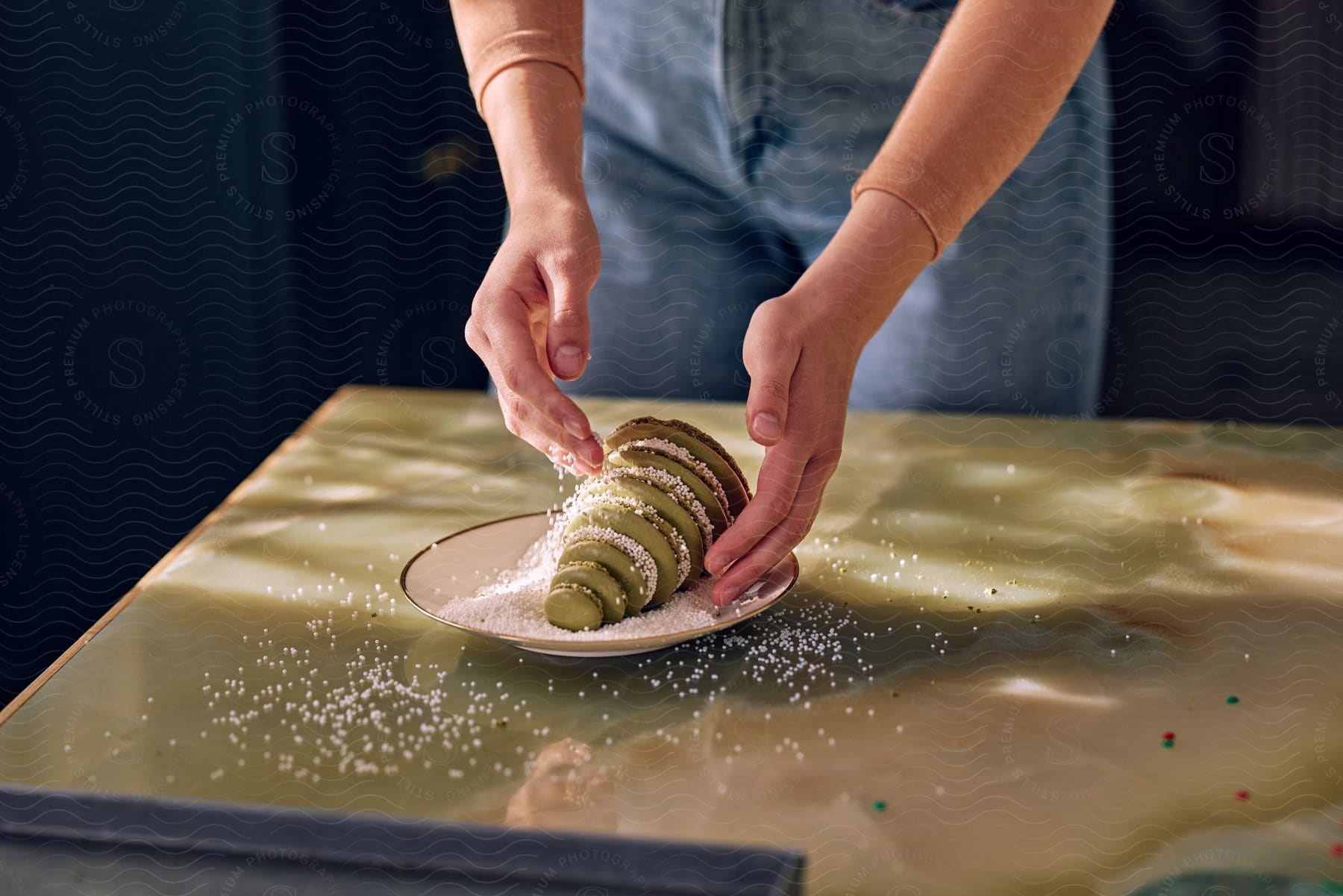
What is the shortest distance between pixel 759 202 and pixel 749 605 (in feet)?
1.70

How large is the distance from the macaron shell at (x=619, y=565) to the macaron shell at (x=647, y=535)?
0.4 inches

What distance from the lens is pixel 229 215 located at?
1.30 m

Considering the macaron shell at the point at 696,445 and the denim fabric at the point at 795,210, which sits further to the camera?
the denim fabric at the point at 795,210

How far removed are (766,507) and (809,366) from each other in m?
0.09

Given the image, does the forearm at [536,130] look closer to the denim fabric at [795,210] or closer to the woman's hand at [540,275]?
the woman's hand at [540,275]

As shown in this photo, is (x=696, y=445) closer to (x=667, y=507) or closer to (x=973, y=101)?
(x=667, y=507)

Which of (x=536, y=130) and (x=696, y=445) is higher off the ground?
(x=536, y=130)

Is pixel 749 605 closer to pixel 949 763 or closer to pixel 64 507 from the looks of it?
pixel 949 763

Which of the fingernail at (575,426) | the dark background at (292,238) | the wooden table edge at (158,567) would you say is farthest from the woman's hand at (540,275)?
the dark background at (292,238)

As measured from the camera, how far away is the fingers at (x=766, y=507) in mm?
586

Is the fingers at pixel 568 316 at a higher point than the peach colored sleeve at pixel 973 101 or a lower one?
lower

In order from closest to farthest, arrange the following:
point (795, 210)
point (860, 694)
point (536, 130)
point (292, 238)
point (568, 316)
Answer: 1. point (860, 694)
2. point (568, 316)
3. point (536, 130)
4. point (795, 210)
5. point (292, 238)

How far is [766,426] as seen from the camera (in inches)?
23.5

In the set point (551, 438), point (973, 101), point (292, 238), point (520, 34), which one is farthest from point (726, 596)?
point (292, 238)
